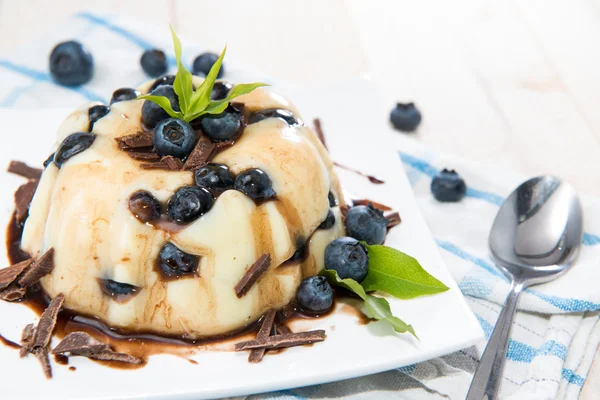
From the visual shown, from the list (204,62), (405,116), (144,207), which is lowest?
(405,116)

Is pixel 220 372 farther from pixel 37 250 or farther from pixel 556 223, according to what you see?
pixel 556 223

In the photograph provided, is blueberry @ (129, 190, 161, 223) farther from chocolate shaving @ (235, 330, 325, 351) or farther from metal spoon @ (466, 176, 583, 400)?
metal spoon @ (466, 176, 583, 400)

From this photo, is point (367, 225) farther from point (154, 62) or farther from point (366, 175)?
point (154, 62)

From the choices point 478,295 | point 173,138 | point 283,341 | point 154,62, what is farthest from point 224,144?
point 154,62

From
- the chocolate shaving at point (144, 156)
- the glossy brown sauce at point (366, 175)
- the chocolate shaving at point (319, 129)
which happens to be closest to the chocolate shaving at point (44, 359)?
the chocolate shaving at point (144, 156)

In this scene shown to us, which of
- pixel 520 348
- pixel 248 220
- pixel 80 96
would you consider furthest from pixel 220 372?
pixel 80 96

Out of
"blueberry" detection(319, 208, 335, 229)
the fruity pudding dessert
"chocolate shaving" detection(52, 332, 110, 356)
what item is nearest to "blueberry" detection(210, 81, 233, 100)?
the fruity pudding dessert

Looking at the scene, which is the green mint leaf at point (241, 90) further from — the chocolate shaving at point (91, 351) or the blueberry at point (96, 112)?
the chocolate shaving at point (91, 351)
